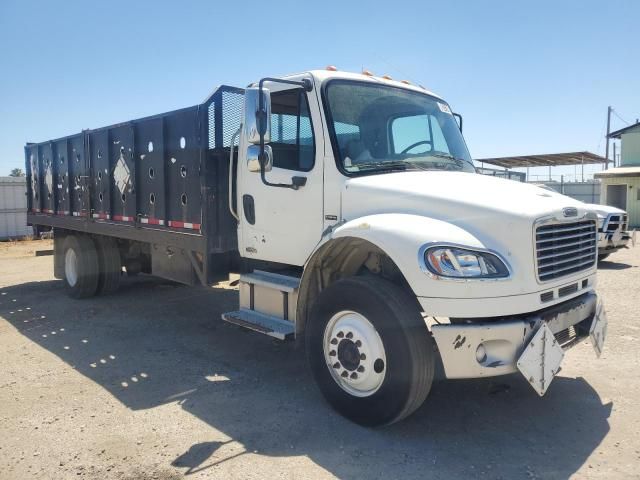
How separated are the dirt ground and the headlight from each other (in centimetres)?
120

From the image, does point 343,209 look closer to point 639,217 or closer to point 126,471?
point 126,471

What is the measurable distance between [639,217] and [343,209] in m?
25.5

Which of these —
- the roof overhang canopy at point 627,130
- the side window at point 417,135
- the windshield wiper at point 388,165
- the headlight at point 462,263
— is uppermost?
the roof overhang canopy at point 627,130

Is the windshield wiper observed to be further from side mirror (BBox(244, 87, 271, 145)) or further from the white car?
the white car

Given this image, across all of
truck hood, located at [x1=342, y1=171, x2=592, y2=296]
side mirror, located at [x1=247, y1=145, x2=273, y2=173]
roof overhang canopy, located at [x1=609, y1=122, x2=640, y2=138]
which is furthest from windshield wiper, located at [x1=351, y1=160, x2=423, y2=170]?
roof overhang canopy, located at [x1=609, y1=122, x2=640, y2=138]

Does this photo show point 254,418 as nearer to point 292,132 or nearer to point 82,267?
point 292,132

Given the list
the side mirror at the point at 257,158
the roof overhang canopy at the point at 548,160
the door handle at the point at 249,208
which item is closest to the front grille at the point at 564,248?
the side mirror at the point at 257,158

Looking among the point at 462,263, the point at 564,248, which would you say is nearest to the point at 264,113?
the point at 462,263

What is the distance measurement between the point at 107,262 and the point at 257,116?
210 inches

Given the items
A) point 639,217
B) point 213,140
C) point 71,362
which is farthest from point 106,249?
point 639,217

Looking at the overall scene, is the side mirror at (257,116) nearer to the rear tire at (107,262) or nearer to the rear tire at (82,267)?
the rear tire at (107,262)

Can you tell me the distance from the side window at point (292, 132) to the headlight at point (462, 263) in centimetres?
150

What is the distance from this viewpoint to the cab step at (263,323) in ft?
14.9

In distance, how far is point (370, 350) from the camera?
3770 millimetres
